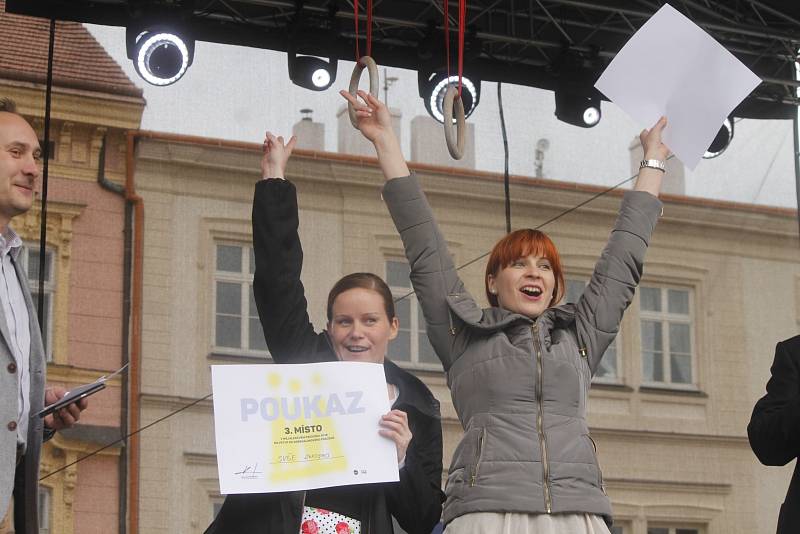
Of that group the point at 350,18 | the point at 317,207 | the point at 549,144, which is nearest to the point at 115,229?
the point at 317,207

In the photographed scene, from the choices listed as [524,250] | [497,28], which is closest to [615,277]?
[524,250]

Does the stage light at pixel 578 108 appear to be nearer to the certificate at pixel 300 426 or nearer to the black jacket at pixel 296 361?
the black jacket at pixel 296 361

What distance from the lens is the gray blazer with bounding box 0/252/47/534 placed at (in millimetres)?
2828

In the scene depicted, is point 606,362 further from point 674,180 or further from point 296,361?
point 296,361

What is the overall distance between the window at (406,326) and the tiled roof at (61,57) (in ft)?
4.35

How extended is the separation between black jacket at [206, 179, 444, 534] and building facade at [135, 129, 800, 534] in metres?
2.31

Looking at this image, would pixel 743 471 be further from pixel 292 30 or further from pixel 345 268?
pixel 292 30

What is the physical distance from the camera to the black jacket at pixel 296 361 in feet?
9.91

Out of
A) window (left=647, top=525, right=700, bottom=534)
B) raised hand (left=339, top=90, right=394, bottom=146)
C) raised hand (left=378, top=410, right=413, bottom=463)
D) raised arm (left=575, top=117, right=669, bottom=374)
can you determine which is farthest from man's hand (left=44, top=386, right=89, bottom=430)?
window (left=647, top=525, right=700, bottom=534)

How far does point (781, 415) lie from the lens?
3.41 meters

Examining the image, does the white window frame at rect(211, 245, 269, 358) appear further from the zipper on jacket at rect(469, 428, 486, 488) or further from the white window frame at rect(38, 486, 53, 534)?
the zipper on jacket at rect(469, 428, 486, 488)

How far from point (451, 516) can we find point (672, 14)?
4.59 ft
